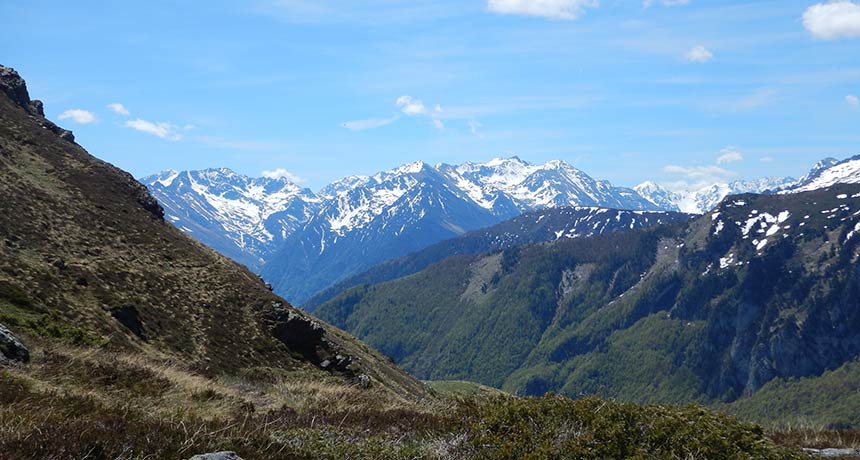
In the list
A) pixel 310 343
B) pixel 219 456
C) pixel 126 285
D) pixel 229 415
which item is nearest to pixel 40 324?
pixel 126 285

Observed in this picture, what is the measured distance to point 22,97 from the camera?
8412cm

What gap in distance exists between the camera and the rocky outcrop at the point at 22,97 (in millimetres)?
80375

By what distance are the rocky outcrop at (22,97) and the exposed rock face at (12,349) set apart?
249 ft

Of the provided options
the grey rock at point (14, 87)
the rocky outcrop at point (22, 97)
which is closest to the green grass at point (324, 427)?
the rocky outcrop at point (22, 97)

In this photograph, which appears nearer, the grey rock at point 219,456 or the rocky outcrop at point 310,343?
the grey rock at point 219,456

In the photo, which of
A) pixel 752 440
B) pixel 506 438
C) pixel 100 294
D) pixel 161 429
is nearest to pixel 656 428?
pixel 752 440

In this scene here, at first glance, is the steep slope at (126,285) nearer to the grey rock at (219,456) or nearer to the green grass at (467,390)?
the green grass at (467,390)

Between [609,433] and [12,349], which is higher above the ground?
[609,433]

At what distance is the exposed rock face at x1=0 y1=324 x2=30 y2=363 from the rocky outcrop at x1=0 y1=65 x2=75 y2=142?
249ft

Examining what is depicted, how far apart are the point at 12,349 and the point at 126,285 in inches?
1244

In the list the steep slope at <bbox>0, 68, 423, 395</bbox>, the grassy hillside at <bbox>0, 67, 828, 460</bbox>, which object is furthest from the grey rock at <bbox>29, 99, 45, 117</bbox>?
the grassy hillside at <bbox>0, 67, 828, 460</bbox>

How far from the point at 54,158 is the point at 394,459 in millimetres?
72223

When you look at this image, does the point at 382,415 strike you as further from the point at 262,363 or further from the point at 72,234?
the point at 72,234

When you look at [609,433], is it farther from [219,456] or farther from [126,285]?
[126,285]
